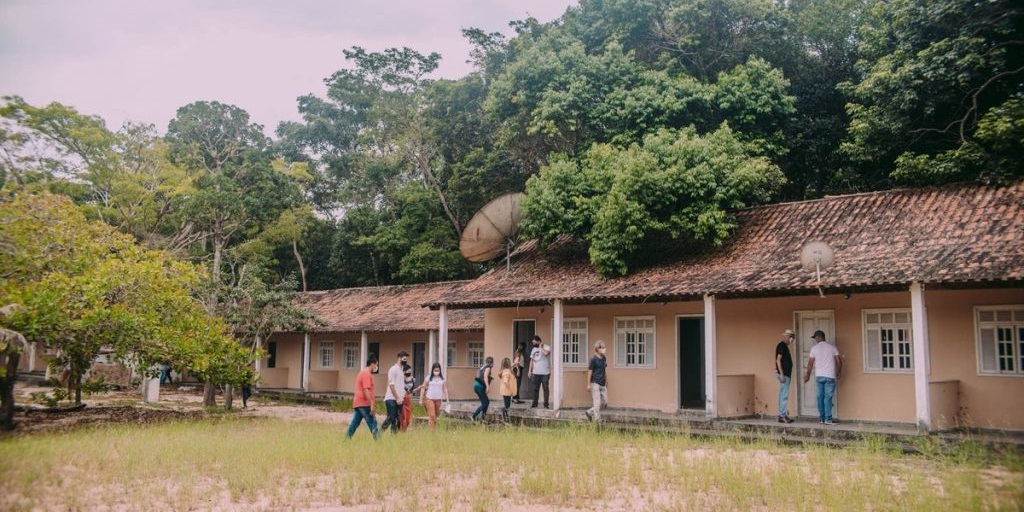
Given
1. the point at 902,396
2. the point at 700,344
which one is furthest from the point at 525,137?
the point at 902,396

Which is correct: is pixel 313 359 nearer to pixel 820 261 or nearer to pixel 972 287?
pixel 820 261

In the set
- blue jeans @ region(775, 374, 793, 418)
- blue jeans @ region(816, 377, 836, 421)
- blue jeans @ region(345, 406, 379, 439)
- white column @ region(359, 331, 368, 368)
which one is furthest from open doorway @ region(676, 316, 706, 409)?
white column @ region(359, 331, 368, 368)

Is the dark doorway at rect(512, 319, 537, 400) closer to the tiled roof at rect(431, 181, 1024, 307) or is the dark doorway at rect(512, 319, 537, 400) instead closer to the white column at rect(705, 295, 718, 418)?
the tiled roof at rect(431, 181, 1024, 307)

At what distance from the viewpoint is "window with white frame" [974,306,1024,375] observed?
12.4 meters

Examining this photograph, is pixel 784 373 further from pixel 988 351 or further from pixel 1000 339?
pixel 1000 339

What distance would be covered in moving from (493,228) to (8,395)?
10.7 meters

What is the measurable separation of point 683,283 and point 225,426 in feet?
31.0

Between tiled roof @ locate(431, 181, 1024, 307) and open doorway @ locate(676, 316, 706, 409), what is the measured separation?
7.81 feet

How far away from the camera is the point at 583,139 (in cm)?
2145

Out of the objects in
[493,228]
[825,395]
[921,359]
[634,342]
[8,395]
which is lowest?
[8,395]

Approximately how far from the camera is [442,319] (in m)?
18.9

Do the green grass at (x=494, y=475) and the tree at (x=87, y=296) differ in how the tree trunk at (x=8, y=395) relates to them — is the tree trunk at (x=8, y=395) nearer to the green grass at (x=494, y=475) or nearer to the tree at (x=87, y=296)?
the tree at (x=87, y=296)

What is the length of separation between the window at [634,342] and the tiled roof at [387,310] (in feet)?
18.0

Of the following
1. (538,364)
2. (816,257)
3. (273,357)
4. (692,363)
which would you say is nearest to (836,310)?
(816,257)
